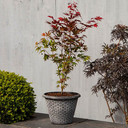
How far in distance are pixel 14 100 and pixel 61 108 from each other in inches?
29.2

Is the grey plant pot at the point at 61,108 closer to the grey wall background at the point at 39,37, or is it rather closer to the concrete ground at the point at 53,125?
the concrete ground at the point at 53,125

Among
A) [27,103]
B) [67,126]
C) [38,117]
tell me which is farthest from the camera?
[38,117]

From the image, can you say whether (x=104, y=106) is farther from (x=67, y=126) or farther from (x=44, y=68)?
(x=44, y=68)

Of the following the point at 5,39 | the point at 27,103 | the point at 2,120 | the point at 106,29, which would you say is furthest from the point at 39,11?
the point at 2,120

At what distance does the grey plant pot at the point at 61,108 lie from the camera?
4.27m

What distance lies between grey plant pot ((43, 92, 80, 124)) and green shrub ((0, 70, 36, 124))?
0.42 metres

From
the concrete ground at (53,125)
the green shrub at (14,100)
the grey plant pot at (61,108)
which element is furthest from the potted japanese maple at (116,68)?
the green shrub at (14,100)

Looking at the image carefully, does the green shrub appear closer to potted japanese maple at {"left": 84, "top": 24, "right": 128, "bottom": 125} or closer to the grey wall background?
the grey wall background

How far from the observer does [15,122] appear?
448 cm

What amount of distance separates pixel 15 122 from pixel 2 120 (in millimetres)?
201

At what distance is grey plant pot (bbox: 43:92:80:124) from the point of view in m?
4.27

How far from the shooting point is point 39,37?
5398 mm

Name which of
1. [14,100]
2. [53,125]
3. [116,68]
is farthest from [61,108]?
[116,68]

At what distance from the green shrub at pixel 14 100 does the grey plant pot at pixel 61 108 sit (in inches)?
16.5
